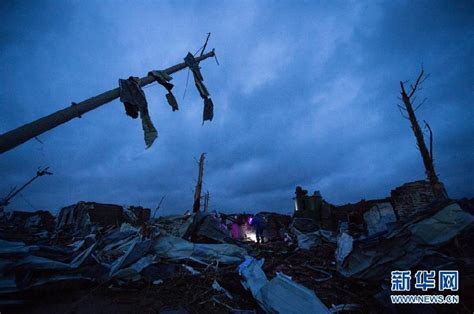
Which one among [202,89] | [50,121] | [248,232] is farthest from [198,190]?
[50,121]

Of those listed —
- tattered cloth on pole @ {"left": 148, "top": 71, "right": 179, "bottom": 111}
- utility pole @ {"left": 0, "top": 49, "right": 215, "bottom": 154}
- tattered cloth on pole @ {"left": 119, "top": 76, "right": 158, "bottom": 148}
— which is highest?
tattered cloth on pole @ {"left": 148, "top": 71, "right": 179, "bottom": 111}

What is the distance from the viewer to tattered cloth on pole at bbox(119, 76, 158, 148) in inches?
225

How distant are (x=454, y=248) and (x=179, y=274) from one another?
762 centimetres

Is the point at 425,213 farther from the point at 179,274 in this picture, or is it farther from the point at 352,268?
the point at 179,274

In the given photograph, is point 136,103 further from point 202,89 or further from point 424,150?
point 424,150

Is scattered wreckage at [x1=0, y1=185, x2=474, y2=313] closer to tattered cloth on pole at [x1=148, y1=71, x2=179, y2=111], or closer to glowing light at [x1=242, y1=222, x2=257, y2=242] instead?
tattered cloth on pole at [x1=148, y1=71, x2=179, y2=111]

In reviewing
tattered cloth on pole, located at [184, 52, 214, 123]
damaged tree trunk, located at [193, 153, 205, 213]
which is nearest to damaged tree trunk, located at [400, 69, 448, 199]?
tattered cloth on pole, located at [184, 52, 214, 123]

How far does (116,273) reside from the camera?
6.09m

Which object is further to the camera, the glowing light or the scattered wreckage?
the glowing light

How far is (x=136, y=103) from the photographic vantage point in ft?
19.1

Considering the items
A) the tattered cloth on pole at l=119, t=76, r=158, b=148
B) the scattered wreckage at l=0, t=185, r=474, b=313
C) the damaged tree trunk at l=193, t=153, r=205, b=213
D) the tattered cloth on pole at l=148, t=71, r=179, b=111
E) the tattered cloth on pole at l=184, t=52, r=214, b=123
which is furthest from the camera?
the damaged tree trunk at l=193, t=153, r=205, b=213

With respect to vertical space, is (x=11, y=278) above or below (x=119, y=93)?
below

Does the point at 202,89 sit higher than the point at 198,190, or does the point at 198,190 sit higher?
the point at 202,89

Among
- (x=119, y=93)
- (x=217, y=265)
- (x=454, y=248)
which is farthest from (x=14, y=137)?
(x=454, y=248)
